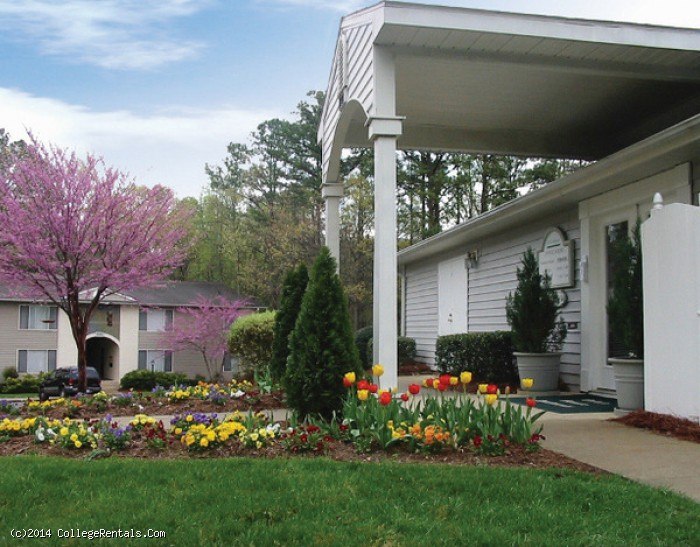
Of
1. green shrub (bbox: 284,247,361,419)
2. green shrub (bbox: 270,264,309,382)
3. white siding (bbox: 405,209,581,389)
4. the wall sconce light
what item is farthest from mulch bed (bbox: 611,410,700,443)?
the wall sconce light

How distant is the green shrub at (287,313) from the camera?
857 centimetres

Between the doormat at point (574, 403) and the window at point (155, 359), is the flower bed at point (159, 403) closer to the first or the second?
the doormat at point (574, 403)

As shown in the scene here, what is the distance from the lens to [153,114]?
1013 inches

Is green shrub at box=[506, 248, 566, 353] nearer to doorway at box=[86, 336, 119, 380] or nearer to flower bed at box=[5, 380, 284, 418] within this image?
flower bed at box=[5, 380, 284, 418]

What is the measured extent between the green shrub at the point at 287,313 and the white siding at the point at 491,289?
4.10m

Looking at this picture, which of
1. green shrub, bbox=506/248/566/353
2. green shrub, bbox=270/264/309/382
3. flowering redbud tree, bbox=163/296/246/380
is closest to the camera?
green shrub, bbox=270/264/309/382

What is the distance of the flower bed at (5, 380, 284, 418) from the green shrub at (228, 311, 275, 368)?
639 centimetres

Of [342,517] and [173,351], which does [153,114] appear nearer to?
[173,351]

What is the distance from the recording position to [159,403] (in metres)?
8.17

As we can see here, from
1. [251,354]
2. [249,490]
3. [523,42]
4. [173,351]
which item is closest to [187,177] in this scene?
[173,351]

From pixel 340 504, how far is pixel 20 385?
26.7 m

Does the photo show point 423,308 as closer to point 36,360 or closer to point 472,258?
point 472,258

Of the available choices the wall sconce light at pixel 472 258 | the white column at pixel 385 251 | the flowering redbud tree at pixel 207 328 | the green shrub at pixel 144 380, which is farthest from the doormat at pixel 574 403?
the flowering redbud tree at pixel 207 328

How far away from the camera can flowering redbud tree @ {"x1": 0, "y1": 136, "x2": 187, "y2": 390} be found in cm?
1377
